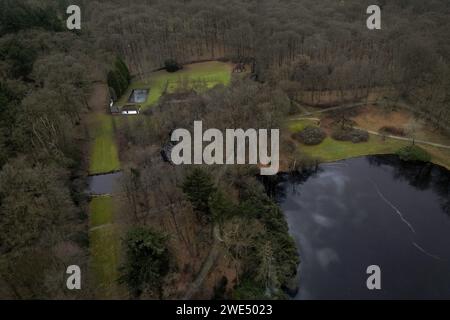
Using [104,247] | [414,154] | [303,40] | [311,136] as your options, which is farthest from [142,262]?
[303,40]

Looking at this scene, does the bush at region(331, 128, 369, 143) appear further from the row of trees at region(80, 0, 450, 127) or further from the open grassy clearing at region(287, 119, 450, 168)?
the row of trees at region(80, 0, 450, 127)

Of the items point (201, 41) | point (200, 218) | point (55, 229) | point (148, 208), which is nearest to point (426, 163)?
point (200, 218)

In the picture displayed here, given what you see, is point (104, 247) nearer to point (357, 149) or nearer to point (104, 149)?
point (104, 149)

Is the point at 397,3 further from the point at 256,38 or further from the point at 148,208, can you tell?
the point at 148,208

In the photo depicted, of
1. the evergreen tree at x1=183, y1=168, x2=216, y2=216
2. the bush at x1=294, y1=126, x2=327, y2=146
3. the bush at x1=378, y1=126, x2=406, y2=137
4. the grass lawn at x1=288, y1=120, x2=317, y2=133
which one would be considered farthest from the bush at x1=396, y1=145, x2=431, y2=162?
the evergreen tree at x1=183, y1=168, x2=216, y2=216

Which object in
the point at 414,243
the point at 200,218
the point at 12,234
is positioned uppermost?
the point at 12,234
